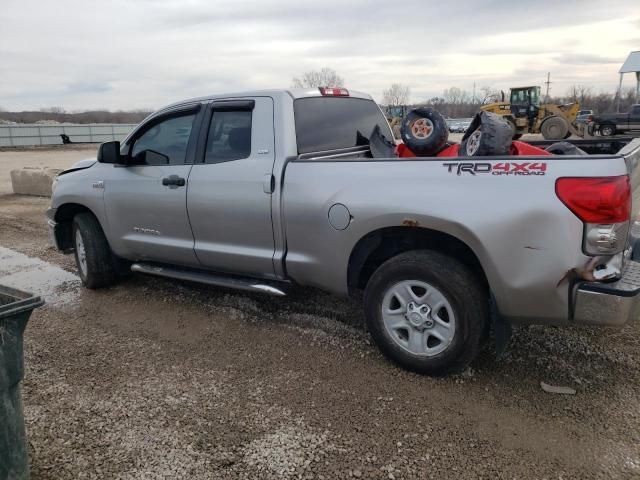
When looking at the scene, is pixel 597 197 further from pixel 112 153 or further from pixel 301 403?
pixel 112 153

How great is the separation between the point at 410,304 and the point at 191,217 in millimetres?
2045

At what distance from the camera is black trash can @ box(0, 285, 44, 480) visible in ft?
7.07

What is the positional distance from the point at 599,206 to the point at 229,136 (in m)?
2.77

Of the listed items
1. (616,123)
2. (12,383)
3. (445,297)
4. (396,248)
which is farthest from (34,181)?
(616,123)

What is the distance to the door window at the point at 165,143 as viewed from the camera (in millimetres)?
4555

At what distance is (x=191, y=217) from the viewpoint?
438cm

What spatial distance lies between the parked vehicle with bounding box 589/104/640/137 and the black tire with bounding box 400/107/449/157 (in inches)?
1048

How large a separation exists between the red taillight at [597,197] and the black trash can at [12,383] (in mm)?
2614

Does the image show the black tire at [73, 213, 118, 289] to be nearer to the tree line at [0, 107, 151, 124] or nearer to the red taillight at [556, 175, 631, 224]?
the red taillight at [556, 175, 631, 224]

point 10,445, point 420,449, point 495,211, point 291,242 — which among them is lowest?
point 420,449

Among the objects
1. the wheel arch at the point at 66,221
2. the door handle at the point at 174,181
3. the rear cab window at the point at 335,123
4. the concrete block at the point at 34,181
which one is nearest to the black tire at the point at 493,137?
the rear cab window at the point at 335,123

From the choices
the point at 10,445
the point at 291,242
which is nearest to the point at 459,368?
the point at 291,242

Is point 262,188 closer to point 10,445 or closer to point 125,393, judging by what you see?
point 125,393

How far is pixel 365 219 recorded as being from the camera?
3432 mm
